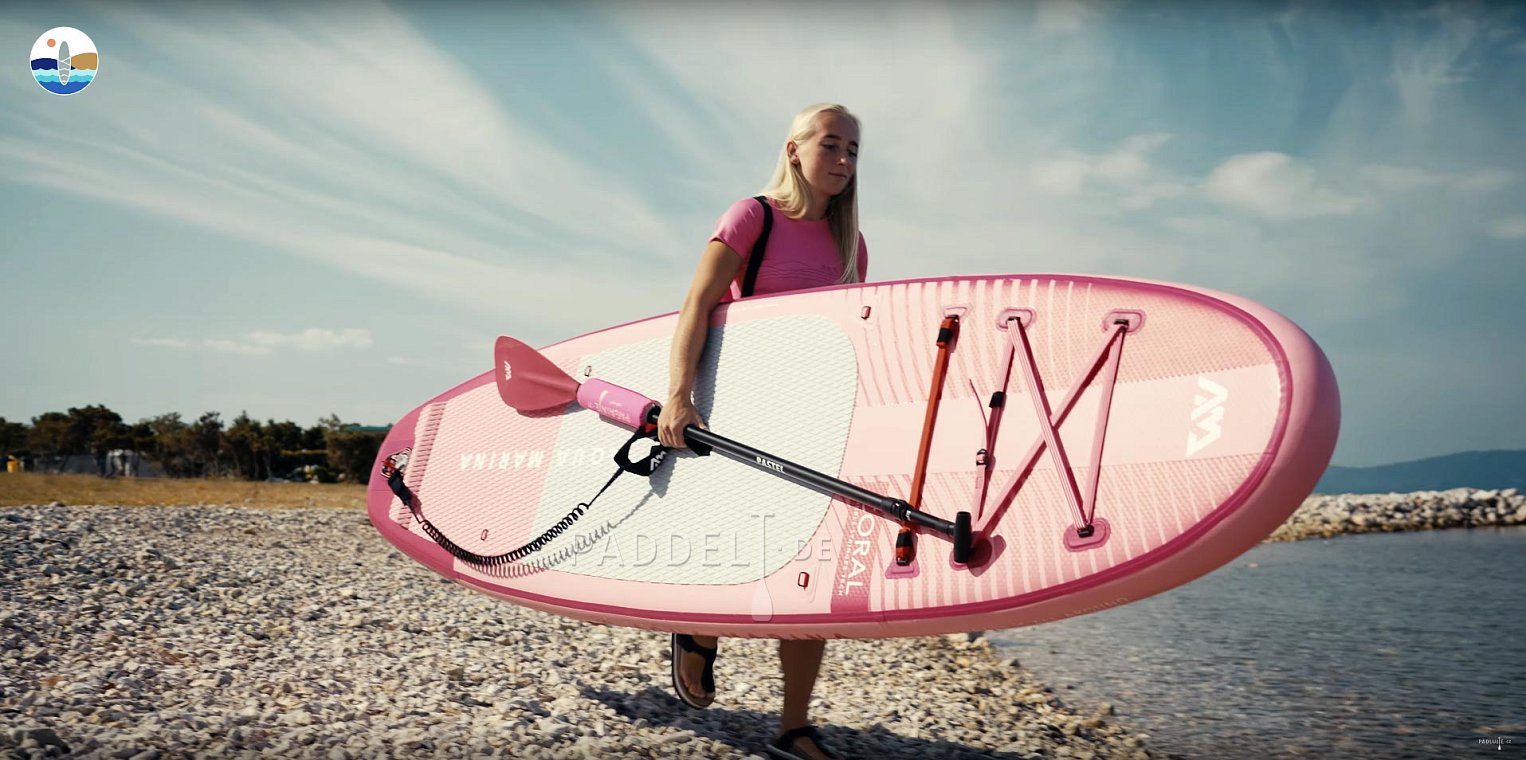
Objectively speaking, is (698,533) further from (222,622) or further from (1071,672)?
(1071,672)

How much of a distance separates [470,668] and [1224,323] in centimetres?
394

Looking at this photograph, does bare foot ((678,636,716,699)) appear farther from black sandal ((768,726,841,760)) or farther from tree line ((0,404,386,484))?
tree line ((0,404,386,484))

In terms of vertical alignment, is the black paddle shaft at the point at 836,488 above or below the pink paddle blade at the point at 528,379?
below

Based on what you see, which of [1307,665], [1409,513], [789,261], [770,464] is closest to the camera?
[770,464]

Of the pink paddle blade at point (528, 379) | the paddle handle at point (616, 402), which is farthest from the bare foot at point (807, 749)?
the pink paddle blade at point (528, 379)

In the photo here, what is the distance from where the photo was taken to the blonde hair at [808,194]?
3.39 metres

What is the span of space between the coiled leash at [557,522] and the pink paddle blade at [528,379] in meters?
0.57

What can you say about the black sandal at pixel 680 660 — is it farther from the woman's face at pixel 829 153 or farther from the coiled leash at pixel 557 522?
the woman's face at pixel 829 153

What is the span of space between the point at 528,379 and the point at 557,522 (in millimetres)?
757

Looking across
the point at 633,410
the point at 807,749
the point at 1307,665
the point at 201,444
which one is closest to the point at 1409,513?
the point at 1307,665

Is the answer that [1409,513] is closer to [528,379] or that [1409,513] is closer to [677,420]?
[528,379]

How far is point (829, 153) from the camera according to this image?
335 centimetres

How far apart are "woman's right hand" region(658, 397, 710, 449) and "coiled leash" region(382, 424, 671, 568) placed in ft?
0.51

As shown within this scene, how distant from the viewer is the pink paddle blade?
4305 millimetres
